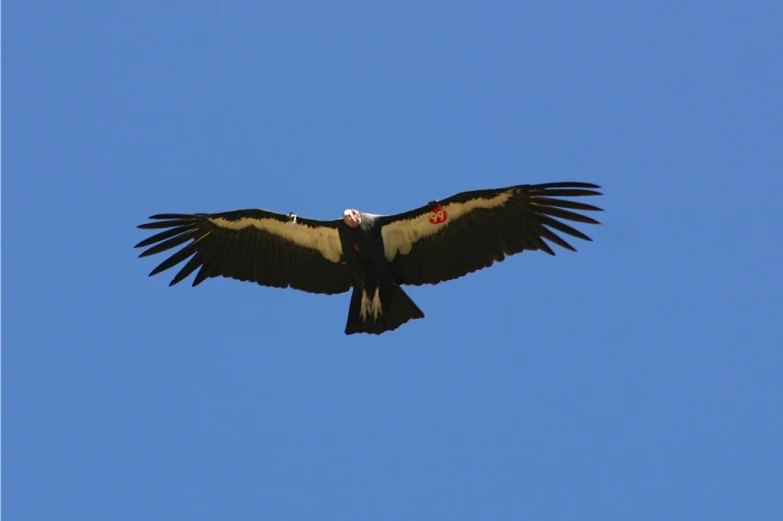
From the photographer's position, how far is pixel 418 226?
2120 cm

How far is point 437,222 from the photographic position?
833 inches

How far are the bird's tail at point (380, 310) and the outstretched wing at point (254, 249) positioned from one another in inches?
25.6

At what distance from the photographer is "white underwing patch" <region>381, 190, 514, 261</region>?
68.8ft

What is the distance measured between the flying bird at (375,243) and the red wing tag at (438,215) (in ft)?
0.05

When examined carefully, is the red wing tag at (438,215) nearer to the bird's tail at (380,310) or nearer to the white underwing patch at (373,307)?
the bird's tail at (380,310)

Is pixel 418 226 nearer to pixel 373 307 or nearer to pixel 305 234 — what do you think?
pixel 373 307

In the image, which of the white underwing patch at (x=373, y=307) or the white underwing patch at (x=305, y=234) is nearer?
the white underwing patch at (x=373, y=307)

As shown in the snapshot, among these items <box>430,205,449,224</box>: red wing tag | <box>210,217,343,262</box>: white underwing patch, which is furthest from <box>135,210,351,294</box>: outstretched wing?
<box>430,205,449,224</box>: red wing tag

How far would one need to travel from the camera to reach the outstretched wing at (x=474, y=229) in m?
20.7

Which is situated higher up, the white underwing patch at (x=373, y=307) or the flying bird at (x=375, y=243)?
the flying bird at (x=375, y=243)

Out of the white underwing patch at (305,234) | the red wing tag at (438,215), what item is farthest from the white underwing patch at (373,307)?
the red wing tag at (438,215)

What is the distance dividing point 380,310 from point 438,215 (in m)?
1.63

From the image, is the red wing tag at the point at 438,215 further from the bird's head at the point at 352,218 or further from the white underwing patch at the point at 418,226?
the bird's head at the point at 352,218

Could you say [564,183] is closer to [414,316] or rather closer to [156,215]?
[414,316]
